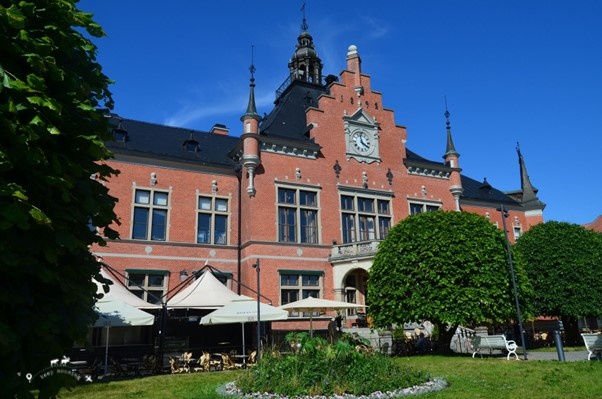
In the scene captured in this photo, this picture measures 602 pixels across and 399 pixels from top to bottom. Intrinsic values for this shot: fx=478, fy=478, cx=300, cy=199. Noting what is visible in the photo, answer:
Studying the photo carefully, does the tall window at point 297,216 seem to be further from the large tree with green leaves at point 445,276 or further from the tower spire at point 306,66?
the tower spire at point 306,66

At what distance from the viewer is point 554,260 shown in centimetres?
2462

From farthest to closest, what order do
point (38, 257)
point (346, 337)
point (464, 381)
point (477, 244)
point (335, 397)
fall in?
point (477, 244) → point (346, 337) → point (464, 381) → point (335, 397) → point (38, 257)

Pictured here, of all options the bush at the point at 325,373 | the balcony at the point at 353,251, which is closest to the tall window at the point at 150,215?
the balcony at the point at 353,251

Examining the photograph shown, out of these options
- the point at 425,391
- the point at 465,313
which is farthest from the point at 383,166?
the point at 425,391

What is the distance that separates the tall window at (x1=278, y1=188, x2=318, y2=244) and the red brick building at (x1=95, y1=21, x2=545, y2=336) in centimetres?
6

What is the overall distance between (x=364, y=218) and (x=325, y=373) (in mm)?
17650

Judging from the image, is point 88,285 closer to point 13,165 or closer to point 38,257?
point 38,257

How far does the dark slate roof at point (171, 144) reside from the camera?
2412 cm

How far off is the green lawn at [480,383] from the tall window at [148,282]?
8.41 metres

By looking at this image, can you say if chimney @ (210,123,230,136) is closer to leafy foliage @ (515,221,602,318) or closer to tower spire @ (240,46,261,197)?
tower spire @ (240,46,261,197)

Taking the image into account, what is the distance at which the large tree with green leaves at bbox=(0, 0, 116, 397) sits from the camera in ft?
11.2

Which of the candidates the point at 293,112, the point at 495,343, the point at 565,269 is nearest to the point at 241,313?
the point at 495,343

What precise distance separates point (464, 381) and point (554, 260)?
54.9ft

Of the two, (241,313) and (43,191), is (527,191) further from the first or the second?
(43,191)
